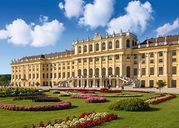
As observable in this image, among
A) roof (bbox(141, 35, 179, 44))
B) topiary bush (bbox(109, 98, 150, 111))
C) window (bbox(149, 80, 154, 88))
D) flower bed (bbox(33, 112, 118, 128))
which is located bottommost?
flower bed (bbox(33, 112, 118, 128))

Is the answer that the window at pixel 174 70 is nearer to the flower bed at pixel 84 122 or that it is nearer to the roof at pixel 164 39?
the roof at pixel 164 39

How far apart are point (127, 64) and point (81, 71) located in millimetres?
17062

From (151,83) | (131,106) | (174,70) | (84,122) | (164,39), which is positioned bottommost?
(84,122)

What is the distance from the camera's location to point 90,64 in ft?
283

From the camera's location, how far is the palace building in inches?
2778

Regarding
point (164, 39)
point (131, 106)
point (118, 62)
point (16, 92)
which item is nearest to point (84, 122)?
point (131, 106)

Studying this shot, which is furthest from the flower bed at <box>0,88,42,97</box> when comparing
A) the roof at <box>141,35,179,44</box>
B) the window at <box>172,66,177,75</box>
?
the roof at <box>141,35,179,44</box>

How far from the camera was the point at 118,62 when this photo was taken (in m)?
78.8

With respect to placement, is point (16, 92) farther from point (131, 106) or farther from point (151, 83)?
point (151, 83)

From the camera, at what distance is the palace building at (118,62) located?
70562 mm

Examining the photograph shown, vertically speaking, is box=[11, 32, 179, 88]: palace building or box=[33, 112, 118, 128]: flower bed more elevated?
box=[11, 32, 179, 88]: palace building

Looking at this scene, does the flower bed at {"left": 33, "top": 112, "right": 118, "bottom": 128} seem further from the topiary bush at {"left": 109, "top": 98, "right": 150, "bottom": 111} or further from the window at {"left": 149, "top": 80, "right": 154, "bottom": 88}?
the window at {"left": 149, "top": 80, "right": 154, "bottom": 88}

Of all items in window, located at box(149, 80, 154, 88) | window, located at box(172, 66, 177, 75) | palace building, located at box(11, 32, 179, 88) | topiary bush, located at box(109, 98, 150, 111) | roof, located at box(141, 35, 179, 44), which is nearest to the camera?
topiary bush, located at box(109, 98, 150, 111)

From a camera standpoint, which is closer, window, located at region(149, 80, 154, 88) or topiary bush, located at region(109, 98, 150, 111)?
topiary bush, located at region(109, 98, 150, 111)
